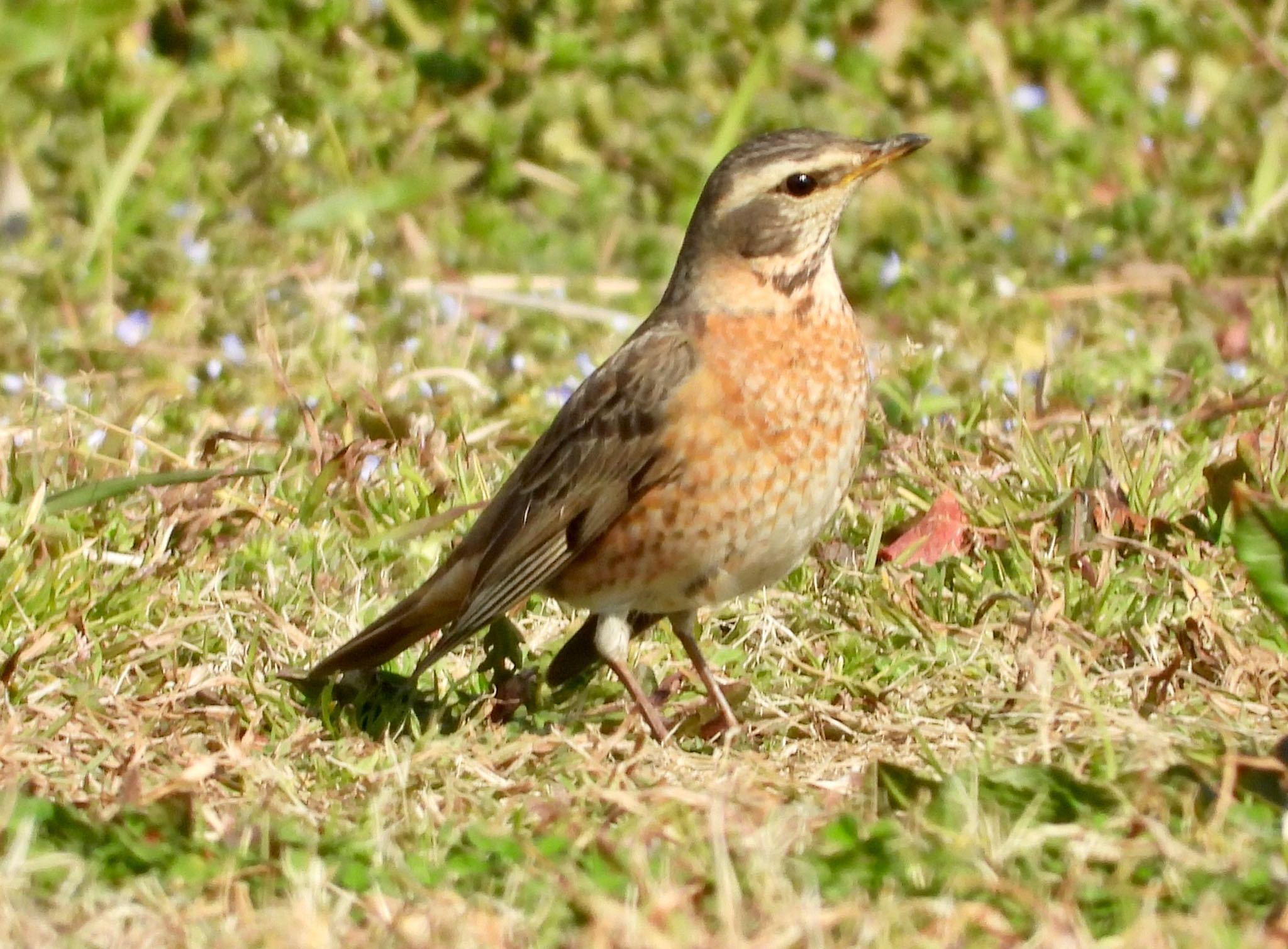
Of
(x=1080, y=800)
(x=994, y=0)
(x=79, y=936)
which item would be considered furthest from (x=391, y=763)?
(x=994, y=0)

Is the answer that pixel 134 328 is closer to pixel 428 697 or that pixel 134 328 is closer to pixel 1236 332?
pixel 428 697

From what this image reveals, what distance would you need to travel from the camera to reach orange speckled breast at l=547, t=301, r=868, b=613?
204 inches

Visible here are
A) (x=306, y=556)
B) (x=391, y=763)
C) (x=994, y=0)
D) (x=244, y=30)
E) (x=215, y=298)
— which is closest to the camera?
(x=391, y=763)

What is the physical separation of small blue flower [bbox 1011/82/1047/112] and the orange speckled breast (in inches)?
178

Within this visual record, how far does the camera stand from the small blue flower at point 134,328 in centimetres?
762

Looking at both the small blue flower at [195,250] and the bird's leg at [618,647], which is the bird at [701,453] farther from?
the small blue flower at [195,250]

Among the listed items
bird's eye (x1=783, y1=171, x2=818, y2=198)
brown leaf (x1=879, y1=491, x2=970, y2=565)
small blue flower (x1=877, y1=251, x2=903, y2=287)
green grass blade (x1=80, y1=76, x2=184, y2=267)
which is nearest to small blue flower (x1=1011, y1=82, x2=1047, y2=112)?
small blue flower (x1=877, y1=251, x2=903, y2=287)

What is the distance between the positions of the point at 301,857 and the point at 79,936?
46 centimetres

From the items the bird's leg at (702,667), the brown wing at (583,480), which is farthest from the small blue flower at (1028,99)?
the bird's leg at (702,667)

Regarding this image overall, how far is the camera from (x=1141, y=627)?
17.7ft

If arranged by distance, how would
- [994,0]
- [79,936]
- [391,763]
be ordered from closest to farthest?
1. [79,936]
2. [391,763]
3. [994,0]

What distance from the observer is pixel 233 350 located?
7574mm

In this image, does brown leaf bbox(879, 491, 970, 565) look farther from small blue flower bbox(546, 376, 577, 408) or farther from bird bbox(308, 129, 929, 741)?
small blue flower bbox(546, 376, 577, 408)

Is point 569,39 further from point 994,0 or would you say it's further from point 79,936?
point 79,936
